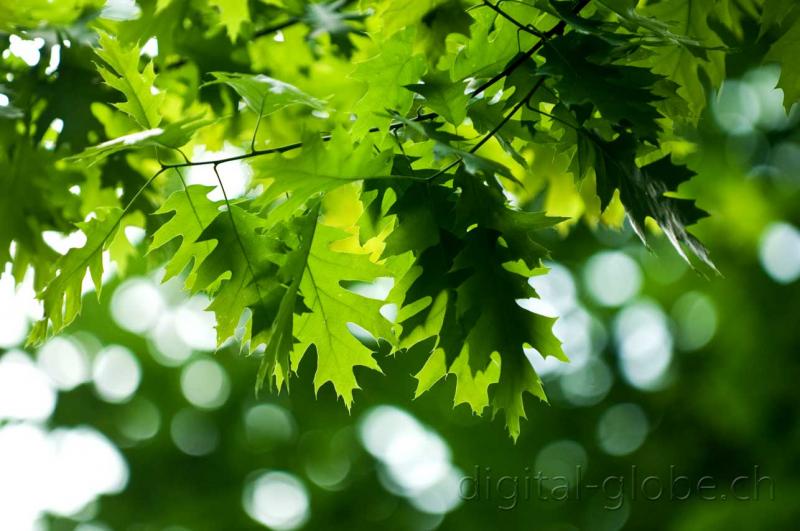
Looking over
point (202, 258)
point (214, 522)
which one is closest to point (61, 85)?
point (202, 258)

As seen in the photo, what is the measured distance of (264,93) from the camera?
1619mm

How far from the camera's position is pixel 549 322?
1.62 meters

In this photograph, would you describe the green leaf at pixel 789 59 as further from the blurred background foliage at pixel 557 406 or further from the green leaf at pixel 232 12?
the blurred background foliage at pixel 557 406

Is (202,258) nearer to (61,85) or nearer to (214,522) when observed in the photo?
(61,85)

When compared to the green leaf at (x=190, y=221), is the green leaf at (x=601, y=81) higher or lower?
higher

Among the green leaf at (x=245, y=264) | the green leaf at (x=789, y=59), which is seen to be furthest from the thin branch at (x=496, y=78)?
the green leaf at (x=789, y=59)

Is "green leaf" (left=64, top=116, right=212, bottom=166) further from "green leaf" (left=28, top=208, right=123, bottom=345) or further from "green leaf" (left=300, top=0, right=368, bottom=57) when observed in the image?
"green leaf" (left=300, top=0, right=368, bottom=57)

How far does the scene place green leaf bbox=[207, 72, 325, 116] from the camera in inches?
62.2

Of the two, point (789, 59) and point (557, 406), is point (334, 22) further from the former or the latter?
point (557, 406)

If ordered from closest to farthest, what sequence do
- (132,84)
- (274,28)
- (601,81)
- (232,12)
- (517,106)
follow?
(601,81), (517,106), (132,84), (232,12), (274,28)

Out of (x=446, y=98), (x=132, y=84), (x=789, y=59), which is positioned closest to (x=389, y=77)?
(x=446, y=98)

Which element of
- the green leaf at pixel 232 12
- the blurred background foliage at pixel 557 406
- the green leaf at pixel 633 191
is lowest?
the blurred background foliage at pixel 557 406

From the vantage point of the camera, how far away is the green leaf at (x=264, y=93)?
1.58 metres

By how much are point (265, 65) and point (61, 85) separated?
57cm
